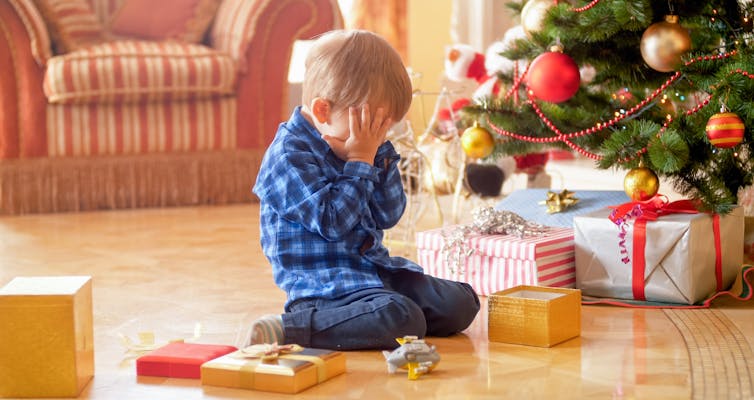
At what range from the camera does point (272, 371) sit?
133 cm

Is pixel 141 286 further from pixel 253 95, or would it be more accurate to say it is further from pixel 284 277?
pixel 253 95

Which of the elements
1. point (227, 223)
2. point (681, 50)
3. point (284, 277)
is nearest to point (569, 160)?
point (227, 223)

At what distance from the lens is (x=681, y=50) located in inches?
78.0

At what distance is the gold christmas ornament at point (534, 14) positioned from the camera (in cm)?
217

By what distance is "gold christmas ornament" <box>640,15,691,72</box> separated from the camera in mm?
1982

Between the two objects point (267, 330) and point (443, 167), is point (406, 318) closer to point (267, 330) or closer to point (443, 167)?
point (267, 330)

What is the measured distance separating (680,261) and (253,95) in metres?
2.01

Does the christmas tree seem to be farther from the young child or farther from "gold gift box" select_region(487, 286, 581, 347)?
the young child

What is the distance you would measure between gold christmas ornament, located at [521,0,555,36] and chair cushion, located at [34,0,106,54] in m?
1.86

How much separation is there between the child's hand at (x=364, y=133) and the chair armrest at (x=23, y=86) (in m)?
1.99

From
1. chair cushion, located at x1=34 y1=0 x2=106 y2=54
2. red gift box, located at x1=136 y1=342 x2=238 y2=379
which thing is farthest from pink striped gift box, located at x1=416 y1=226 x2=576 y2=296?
chair cushion, located at x1=34 y1=0 x2=106 y2=54

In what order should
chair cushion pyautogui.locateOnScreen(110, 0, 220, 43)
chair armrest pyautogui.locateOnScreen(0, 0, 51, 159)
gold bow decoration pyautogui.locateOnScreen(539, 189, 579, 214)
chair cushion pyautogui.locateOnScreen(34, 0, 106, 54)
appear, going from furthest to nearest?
1. chair cushion pyautogui.locateOnScreen(110, 0, 220, 43)
2. chair cushion pyautogui.locateOnScreen(34, 0, 106, 54)
3. chair armrest pyautogui.locateOnScreen(0, 0, 51, 159)
4. gold bow decoration pyautogui.locateOnScreen(539, 189, 579, 214)

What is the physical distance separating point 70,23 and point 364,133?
227 cm

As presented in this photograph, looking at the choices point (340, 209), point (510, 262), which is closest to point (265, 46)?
point (510, 262)
